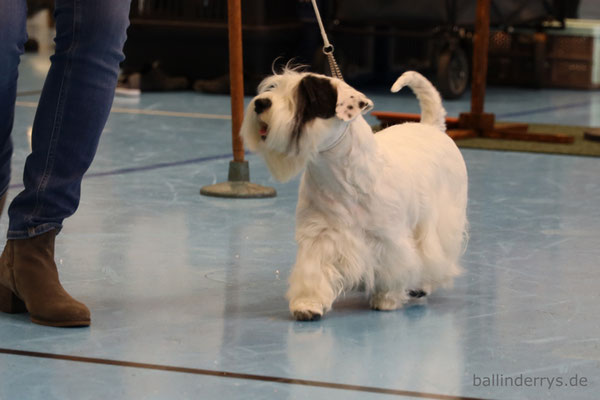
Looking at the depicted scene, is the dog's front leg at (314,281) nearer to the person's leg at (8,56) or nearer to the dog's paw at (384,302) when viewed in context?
the dog's paw at (384,302)

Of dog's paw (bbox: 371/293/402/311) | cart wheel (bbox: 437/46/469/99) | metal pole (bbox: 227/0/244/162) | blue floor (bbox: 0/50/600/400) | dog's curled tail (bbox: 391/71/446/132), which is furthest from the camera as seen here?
cart wheel (bbox: 437/46/469/99)

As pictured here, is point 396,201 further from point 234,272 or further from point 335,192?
point 234,272

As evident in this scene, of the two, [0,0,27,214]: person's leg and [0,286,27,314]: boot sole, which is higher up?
[0,0,27,214]: person's leg

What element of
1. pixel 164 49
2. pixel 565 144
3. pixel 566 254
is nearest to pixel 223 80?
pixel 164 49

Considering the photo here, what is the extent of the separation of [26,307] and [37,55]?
8.16 metres

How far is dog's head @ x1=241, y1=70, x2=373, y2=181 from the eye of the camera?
2.11 metres

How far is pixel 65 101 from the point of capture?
82.4 inches

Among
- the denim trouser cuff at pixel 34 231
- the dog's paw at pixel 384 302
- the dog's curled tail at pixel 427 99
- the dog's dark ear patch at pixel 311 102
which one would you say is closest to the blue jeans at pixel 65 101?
the denim trouser cuff at pixel 34 231

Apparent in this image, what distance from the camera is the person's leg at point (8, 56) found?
6.57 ft

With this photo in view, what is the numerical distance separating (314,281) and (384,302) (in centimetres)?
21

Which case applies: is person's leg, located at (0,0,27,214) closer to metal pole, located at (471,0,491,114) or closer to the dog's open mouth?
the dog's open mouth

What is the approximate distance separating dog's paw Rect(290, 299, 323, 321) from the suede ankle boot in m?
0.44

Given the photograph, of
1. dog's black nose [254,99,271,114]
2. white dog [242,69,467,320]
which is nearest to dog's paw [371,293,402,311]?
white dog [242,69,467,320]

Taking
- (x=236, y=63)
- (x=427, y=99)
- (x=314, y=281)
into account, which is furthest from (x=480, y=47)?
(x=314, y=281)
